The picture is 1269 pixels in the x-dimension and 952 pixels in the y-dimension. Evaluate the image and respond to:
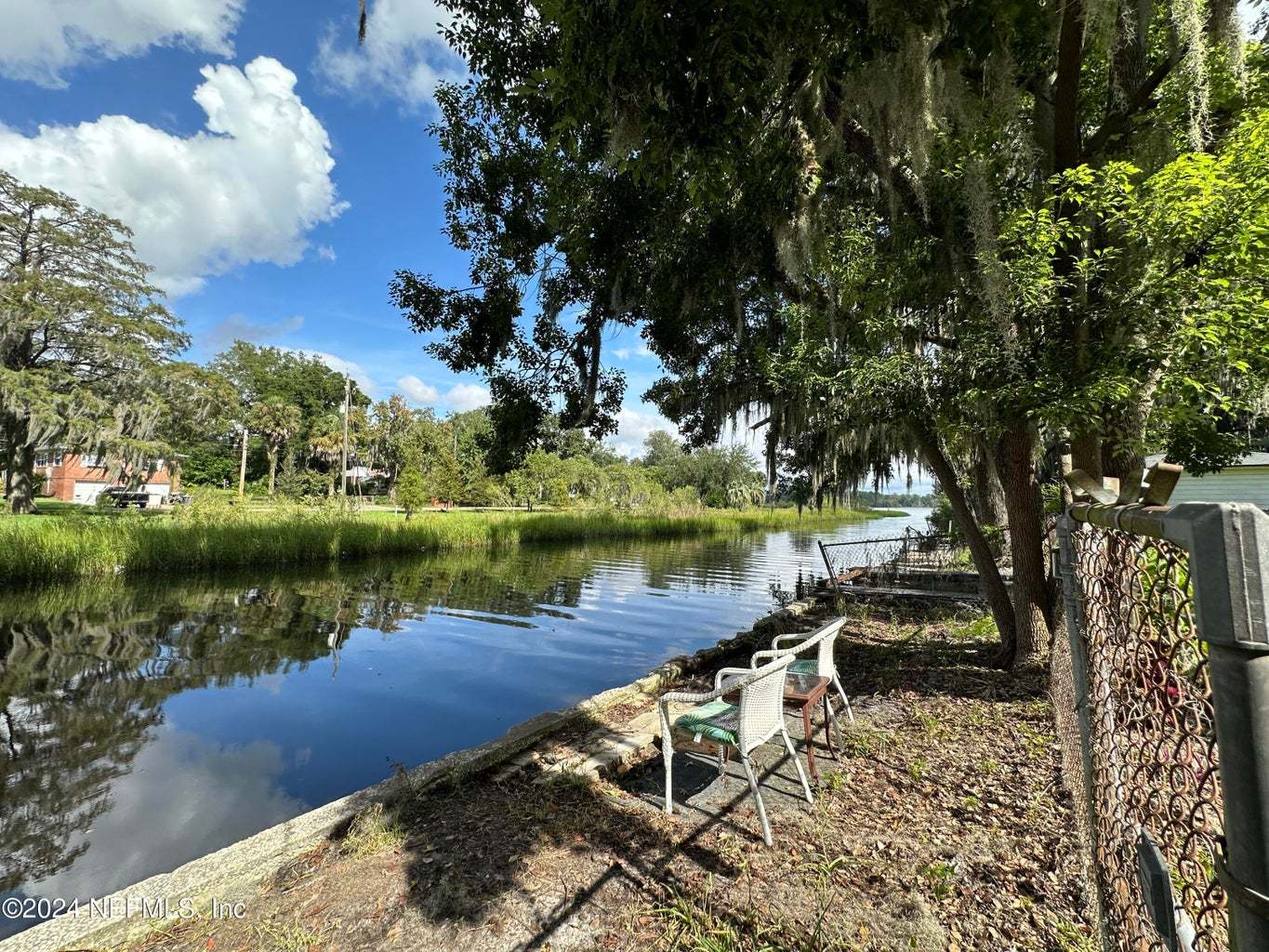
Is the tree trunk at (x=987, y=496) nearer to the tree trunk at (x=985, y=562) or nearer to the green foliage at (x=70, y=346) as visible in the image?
the tree trunk at (x=985, y=562)

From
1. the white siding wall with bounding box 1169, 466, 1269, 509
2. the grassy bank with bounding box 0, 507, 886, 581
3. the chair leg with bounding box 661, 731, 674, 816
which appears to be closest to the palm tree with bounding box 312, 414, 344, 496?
the grassy bank with bounding box 0, 507, 886, 581

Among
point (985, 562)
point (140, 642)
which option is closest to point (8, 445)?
point (140, 642)

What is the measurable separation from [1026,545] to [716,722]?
12.9ft

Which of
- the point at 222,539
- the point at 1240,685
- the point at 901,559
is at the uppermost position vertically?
the point at 1240,685

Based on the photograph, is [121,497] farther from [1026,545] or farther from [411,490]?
[1026,545]

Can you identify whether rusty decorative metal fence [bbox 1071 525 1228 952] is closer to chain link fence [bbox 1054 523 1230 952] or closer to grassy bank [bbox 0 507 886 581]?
chain link fence [bbox 1054 523 1230 952]

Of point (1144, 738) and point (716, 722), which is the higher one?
point (1144, 738)

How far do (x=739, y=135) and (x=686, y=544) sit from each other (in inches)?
1005

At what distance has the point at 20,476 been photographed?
21594 mm

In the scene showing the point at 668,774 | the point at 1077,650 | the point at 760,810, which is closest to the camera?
the point at 1077,650

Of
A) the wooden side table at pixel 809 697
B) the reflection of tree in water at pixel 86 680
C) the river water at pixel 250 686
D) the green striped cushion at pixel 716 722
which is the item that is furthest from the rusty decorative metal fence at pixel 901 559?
the reflection of tree in water at pixel 86 680

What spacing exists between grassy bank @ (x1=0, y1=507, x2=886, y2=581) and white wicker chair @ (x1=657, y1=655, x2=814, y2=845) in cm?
1532

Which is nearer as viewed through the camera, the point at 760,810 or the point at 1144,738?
the point at 1144,738

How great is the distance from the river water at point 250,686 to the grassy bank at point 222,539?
3.34 ft
